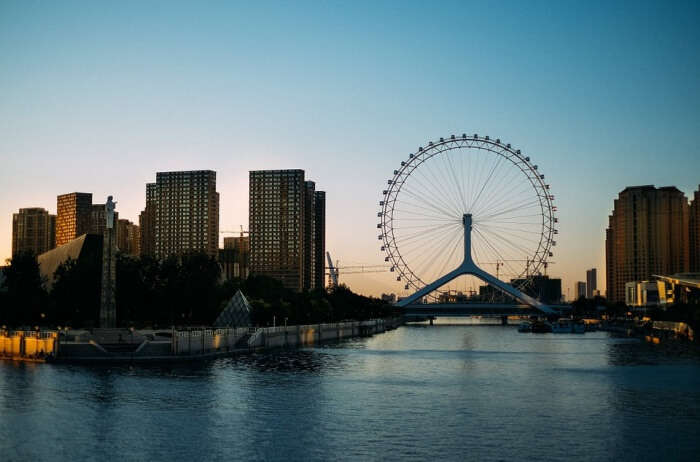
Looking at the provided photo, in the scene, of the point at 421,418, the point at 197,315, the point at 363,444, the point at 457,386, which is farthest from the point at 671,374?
the point at 197,315

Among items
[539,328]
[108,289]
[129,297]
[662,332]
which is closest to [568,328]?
[539,328]

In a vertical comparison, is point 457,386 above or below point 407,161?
below

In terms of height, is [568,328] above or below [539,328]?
above

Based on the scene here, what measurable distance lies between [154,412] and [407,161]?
100361 millimetres

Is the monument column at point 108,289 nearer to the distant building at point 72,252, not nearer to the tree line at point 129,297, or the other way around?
the tree line at point 129,297

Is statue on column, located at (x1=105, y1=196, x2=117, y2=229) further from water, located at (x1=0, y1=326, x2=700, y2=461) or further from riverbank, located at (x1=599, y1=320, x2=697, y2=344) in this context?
riverbank, located at (x1=599, y1=320, x2=697, y2=344)

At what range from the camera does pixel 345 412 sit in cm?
4222

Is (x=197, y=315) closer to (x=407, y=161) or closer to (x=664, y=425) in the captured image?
(x=407, y=161)

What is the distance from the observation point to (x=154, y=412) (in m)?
40.2

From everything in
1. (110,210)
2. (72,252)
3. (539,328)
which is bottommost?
(539,328)

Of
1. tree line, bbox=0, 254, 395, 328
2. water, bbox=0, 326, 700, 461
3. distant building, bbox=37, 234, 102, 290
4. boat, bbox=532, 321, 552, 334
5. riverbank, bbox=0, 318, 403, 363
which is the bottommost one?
boat, bbox=532, 321, 552, 334

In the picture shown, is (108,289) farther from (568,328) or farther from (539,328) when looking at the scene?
(539,328)

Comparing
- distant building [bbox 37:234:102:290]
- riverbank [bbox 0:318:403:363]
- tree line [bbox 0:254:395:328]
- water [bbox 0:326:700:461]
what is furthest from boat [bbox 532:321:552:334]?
water [bbox 0:326:700:461]

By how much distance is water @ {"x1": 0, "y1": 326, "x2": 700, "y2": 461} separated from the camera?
32.2 m
